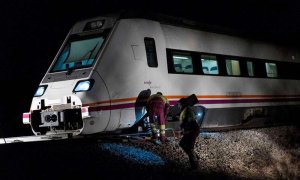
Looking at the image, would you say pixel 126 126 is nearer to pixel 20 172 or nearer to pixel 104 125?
pixel 104 125

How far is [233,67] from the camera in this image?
16.3m

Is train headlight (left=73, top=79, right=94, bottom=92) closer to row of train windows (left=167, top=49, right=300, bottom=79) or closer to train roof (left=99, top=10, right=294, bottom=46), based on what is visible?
train roof (left=99, top=10, right=294, bottom=46)

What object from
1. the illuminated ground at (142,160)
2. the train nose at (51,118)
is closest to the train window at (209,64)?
the illuminated ground at (142,160)

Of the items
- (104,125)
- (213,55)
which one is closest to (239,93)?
(213,55)

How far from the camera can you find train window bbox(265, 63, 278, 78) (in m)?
18.3

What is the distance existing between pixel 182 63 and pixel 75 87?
12.3 feet

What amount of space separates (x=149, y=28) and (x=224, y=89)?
3880 millimetres

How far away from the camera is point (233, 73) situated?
1625 cm

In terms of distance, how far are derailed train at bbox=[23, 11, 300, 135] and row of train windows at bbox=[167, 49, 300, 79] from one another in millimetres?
31

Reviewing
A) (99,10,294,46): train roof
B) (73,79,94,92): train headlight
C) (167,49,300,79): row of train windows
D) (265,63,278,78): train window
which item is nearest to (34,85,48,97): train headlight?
(73,79,94,92): train headlight

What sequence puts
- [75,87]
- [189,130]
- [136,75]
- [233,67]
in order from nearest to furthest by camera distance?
[189,130] → [75,87] → [136,75] → [233,67]

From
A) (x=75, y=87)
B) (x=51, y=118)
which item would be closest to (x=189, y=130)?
(x=75, y=87)

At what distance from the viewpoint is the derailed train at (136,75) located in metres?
11.9

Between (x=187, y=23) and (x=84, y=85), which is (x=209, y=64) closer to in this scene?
(x=187, y=23)
